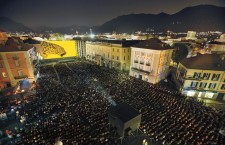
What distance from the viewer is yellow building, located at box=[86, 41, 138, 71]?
4416 cm

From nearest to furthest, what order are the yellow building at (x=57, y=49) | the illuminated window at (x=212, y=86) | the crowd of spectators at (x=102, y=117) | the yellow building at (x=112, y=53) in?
the crowd of spectators at (x=102, y=117), the illuminated window at (x=212, y=86), the yellow building at (x=112, y=53), the yellow building at (x=57, y=49)

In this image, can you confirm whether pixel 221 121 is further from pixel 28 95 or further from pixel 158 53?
pixel 28 95

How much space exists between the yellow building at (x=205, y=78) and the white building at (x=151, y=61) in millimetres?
6850

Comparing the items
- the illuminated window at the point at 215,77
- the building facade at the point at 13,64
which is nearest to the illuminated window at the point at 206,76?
the illuminated window at the point at 215,77

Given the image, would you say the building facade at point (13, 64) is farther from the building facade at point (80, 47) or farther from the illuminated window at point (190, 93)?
the illuminated window at point (190, 93)

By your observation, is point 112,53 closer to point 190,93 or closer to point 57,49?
point 190,93

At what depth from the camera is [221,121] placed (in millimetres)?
19047

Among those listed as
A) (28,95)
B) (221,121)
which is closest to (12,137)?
(28,95)

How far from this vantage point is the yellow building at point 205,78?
27.9m

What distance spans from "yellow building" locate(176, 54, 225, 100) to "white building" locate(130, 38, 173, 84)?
6.85 meters

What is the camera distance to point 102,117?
1956 centimetres

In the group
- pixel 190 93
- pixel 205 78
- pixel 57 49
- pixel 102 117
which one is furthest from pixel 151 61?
pixel 57 49

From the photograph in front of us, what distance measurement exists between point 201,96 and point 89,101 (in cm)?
2769

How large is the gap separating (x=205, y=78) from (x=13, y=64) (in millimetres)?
47729
